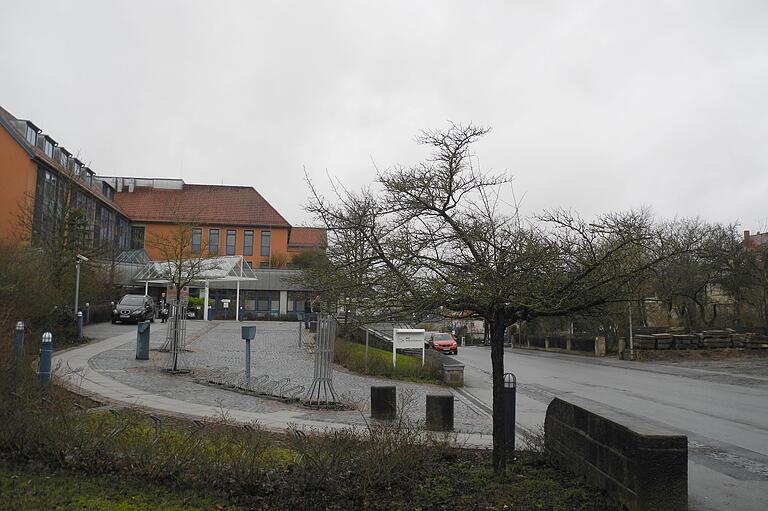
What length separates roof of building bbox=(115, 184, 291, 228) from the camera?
263 feet

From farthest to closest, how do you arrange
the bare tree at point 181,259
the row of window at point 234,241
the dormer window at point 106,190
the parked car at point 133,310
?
the row of window at point 234,241 < the dormer window at point 106,190 < the parked car at point 133,310 < the bare tree at point 181,259

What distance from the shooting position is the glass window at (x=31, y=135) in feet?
168

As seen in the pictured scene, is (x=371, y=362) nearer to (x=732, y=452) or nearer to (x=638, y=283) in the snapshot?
(x=732, y=452)

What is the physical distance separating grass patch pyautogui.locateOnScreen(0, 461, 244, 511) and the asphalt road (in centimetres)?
428


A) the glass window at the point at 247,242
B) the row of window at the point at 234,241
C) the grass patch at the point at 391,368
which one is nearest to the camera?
the grass patch at the point at 391,368

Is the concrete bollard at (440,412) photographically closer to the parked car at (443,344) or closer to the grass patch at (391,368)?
the grass patch at (391,368)

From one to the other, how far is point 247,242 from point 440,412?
71.0 m

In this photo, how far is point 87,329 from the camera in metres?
30.2

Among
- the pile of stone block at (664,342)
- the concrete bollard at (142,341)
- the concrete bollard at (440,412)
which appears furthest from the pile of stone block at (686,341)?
the concrete bollard at (440,412)

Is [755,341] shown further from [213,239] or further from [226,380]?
[213,239]

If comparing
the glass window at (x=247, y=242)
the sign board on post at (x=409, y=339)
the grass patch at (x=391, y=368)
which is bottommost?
the grass patch at (x=391, y=368)

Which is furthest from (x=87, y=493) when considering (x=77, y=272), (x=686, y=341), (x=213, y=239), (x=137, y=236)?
(x=137, y=236)

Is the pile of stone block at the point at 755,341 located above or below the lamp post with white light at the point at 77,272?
below

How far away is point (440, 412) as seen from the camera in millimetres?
11328
